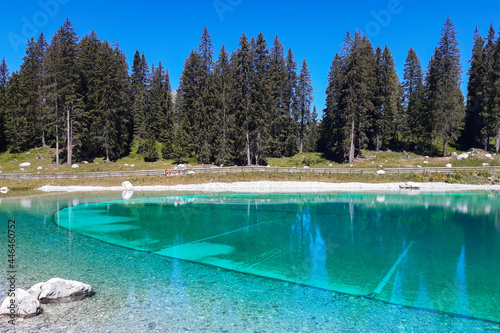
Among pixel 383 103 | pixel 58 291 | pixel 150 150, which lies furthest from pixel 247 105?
pixel 58 291

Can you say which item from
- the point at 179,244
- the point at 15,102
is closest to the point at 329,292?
the point at 179,244

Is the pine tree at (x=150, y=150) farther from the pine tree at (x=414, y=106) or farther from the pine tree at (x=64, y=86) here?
the pine tree at (x=414, y=106)

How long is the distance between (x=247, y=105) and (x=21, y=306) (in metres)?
41.8

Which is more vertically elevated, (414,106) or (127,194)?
(414,106)

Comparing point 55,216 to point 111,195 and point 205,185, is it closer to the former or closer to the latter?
point 111,195

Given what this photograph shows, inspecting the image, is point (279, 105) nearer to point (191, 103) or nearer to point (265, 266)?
point (191, 103)

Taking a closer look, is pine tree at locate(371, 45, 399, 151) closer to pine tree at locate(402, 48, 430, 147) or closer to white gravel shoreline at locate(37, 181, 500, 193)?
pine tree at locate(402, 48, 430, 147)

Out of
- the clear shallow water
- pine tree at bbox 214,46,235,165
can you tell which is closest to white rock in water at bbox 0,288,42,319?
the clear shallow water

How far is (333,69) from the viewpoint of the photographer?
60156 millimetres

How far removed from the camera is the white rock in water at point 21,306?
26.1ft

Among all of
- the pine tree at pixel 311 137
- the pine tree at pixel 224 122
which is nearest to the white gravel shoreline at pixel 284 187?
the pine tree at pixel 224 122

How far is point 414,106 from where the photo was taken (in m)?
59.9

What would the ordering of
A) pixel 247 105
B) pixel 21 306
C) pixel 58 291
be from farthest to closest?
1. pixel 247 105
2. pixel 58 291
3. pixel 21 306

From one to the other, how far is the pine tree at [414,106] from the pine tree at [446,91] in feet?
9.73
